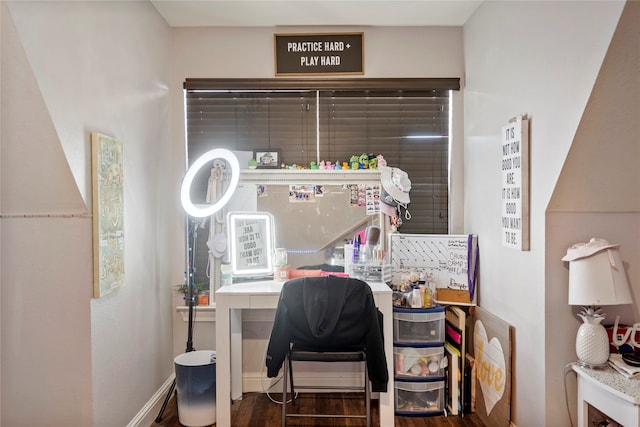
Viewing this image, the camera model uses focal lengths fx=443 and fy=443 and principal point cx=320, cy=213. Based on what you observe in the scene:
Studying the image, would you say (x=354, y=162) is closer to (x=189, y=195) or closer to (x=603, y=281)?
(x=189, y=195)

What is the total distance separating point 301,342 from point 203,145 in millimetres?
1616

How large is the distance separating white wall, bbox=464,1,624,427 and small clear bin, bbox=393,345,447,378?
448 millimetres

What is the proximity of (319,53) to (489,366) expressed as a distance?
7.55ft

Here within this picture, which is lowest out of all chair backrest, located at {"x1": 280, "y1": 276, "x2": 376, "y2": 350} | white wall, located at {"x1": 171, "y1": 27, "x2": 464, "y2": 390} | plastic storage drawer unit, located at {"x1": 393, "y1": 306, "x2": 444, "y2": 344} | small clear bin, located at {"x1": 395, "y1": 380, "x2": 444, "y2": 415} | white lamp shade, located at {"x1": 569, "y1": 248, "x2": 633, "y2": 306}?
small clear bin, located at {"x1": 395, "y1": 380, "x2": 444, "y2": 415}

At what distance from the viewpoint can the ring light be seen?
2627mm

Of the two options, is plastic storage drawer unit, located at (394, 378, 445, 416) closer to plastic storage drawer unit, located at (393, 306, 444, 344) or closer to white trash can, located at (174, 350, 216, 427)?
plastic storage drawer unit, located at (393, 306, 444, 344)

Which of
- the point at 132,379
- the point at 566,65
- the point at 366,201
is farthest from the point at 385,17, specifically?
the point at 132,379

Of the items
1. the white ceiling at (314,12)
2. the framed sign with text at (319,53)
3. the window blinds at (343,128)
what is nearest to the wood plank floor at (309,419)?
the window blinds at (343,128)

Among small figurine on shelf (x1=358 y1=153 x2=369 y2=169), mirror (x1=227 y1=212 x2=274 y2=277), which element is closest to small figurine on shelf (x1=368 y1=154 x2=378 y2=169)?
small figurine on shelf (x1=358 y1=153 x2=369 y2=169)

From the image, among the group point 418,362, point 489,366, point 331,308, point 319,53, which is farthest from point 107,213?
point 489,366

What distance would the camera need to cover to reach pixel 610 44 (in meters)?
1.60

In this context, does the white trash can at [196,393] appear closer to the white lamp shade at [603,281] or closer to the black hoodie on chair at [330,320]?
the black hoodie on chair at [330,320]

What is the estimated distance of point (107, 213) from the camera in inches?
82.0

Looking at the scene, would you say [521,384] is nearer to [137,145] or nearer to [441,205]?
[441,205]
